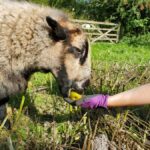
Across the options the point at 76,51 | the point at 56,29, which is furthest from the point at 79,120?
the point at 56,29

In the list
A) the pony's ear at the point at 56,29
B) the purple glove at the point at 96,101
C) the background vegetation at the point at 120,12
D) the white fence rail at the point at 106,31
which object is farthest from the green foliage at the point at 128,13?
the purple glove at the point at 96,101

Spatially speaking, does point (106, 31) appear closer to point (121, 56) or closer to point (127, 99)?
point (121, 56)

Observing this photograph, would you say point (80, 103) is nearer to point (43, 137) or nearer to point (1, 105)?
point (43, 137)

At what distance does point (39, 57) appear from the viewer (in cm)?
584

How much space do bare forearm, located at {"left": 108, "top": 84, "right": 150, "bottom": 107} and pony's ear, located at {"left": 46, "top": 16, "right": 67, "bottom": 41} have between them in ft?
4.03

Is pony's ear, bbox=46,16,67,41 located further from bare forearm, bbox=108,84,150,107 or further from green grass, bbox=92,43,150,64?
green grass, bbox=92,43,150,64

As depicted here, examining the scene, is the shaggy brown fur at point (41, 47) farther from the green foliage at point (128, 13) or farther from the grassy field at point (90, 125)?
the green foliage at point (128, 13)

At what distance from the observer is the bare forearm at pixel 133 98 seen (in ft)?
15.5

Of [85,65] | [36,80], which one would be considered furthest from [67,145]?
[36,80]

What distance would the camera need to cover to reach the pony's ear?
563 cm

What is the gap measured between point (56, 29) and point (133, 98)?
138 centimetres

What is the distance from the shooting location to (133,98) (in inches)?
186

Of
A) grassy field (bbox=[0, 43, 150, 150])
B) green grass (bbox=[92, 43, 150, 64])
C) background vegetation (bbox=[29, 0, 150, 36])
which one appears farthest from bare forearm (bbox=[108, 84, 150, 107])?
background vegetation (bbox=[29, 0, 150, 36])

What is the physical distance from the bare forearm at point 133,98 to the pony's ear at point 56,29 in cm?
123
